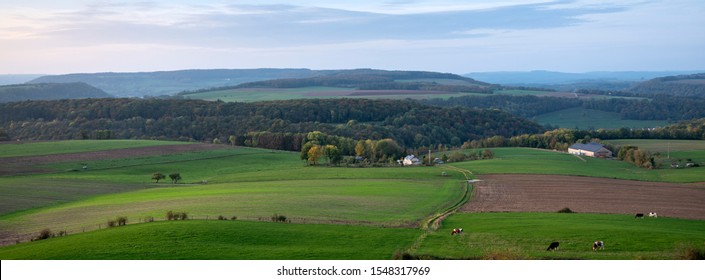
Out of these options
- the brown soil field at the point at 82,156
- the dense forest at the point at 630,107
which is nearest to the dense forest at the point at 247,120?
the brown soil field at the point at 82,156

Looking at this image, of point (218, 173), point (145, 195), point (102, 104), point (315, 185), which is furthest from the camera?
point (102, 104)

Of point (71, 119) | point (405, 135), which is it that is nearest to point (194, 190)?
point (405, 135)

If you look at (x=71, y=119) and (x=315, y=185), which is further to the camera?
(x=71, y=119)

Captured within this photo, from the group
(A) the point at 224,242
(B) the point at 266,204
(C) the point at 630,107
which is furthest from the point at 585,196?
(C) the point at 630,107

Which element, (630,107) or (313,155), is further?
(630,107)

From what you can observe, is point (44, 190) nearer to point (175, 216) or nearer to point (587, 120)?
point (175, 216)

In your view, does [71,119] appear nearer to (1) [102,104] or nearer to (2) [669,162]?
(1) [102,104]

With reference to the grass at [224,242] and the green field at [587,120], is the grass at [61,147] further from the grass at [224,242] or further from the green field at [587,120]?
the green field at [587,120]
